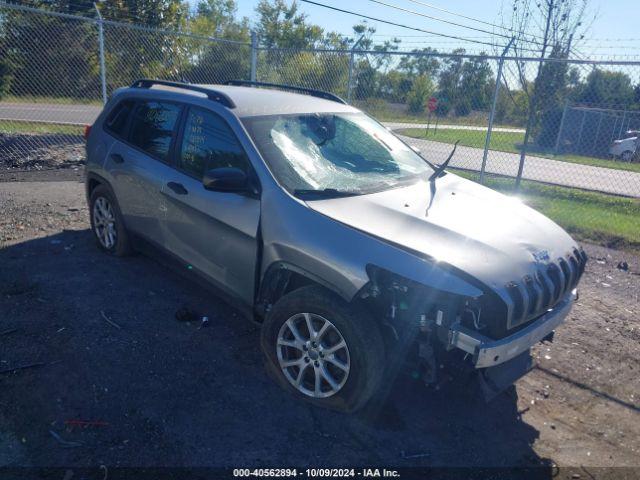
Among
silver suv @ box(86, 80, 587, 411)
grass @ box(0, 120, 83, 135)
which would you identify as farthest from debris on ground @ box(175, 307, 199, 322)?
grass @ box(0, 120, 83, 135)

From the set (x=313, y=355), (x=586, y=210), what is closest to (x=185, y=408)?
(x=313, y=355)

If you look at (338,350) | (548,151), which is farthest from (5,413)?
(548,151)

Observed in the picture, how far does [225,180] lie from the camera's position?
136 inches

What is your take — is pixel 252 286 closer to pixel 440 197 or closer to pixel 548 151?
pixel 440 197

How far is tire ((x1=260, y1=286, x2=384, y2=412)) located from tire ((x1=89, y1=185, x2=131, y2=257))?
2388 millimetres

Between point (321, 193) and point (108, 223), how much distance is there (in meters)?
2.89

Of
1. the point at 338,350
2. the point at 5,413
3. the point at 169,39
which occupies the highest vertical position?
the point at 169,39

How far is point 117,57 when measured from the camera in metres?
12.8

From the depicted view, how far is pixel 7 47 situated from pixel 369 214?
14324mm

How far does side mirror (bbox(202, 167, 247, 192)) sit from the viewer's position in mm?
3445

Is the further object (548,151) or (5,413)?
(548,151)

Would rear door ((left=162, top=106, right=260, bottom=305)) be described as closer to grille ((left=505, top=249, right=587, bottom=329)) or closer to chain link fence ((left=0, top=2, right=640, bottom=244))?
grille ((left=505, top=249, right=587, bottom=329))

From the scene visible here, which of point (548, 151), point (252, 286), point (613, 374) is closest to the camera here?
point (252, 286)

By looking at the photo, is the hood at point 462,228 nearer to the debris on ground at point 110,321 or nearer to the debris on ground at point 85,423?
the debris on ground at point 85,423
